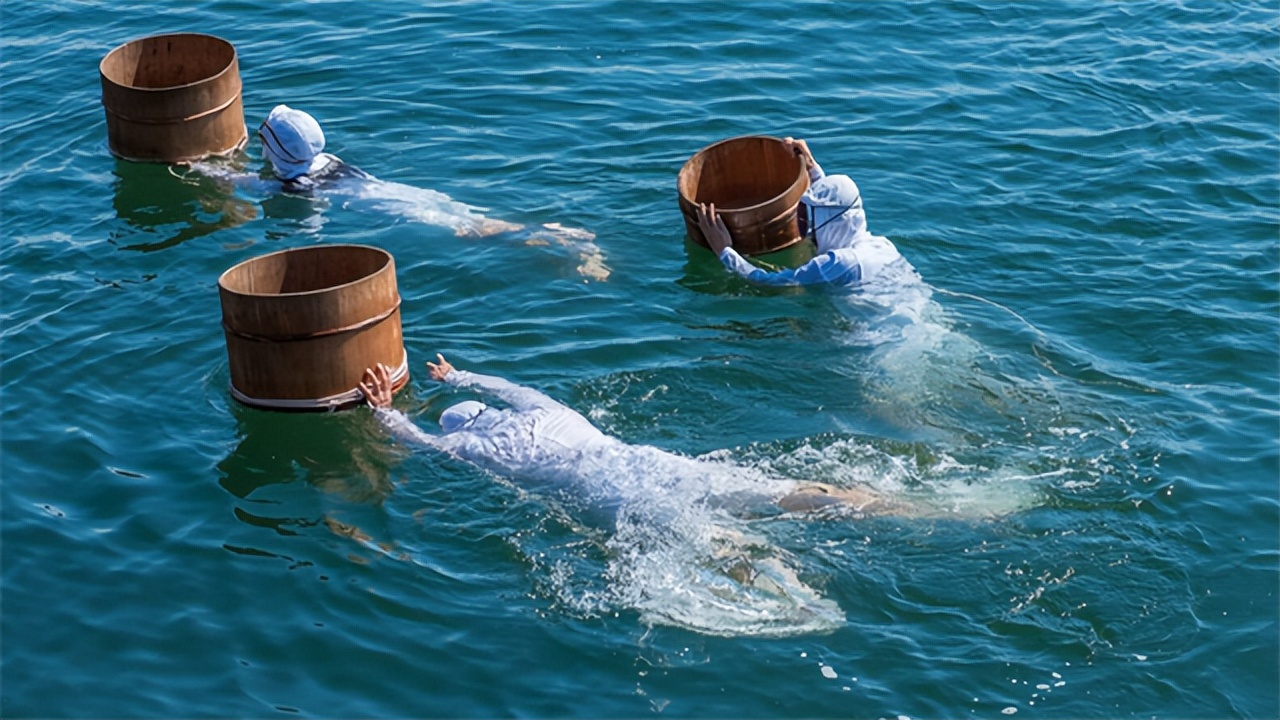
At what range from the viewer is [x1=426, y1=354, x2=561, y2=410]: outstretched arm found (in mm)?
8789

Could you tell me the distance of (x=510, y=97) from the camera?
1469 cm

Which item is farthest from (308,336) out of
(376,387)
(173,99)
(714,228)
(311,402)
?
(173,99)

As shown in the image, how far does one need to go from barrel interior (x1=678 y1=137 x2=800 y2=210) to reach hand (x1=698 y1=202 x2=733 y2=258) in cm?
45

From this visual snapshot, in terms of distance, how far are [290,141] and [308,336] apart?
4.27 metres

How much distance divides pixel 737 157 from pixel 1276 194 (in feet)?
15.5

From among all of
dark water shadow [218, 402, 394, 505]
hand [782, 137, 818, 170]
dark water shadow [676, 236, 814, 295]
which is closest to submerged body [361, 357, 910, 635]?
dark water shadow [218, 402, 394, 505]

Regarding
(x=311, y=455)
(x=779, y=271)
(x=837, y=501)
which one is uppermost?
(x=779, y=271)

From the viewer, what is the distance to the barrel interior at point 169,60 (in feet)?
43.3

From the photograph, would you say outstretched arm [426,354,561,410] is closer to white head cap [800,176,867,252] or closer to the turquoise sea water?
the turquoise sea water

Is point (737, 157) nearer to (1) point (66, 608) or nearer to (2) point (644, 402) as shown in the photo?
(2) point (644, 402)

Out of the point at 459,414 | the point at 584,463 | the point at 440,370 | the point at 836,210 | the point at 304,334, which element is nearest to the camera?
the point at 584,463

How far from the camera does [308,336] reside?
8.58 m

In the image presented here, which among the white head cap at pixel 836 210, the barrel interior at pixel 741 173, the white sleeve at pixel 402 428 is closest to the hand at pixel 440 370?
the white sleeve at pixel 402 428

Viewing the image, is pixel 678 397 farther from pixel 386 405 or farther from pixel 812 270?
pixel 386 405
